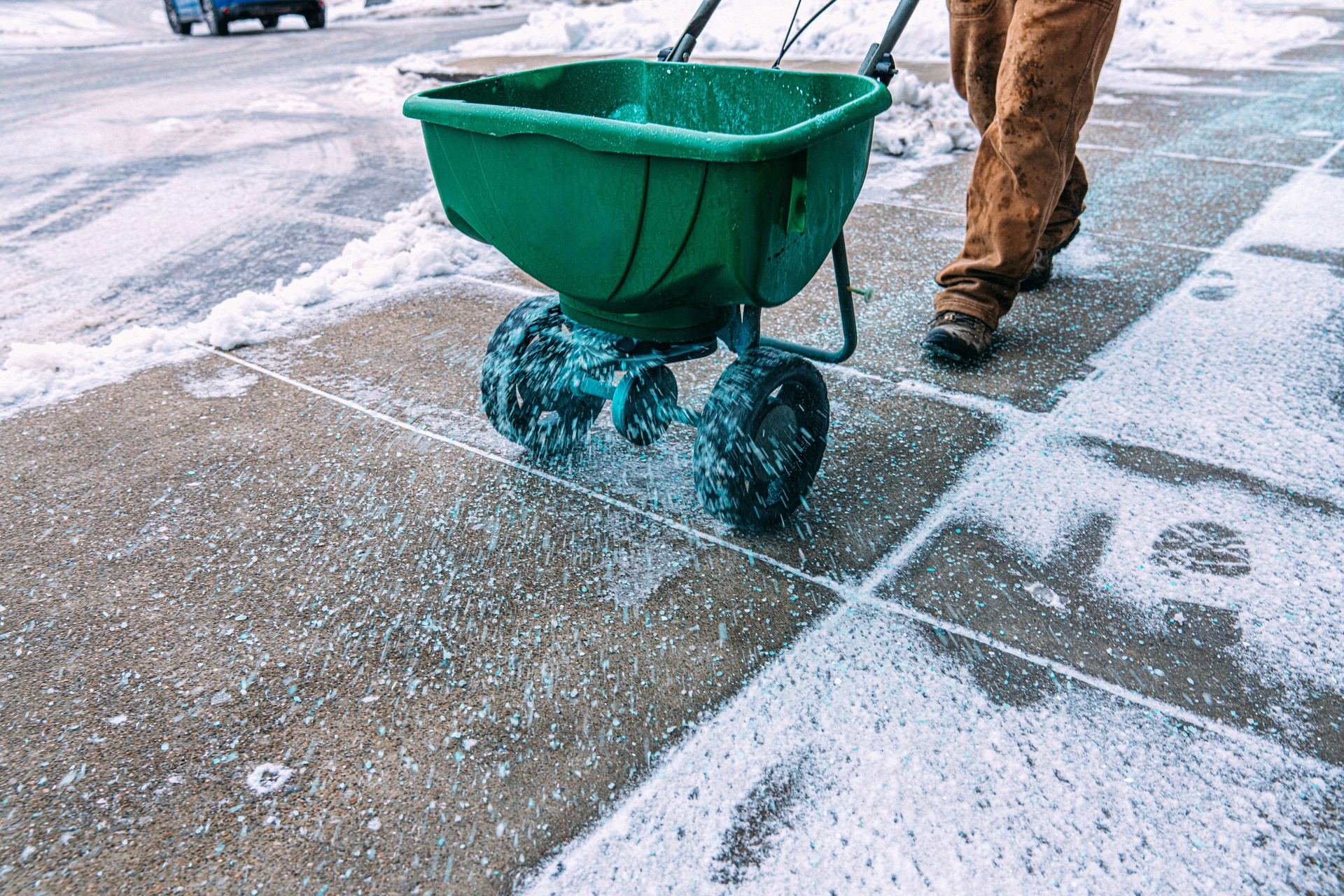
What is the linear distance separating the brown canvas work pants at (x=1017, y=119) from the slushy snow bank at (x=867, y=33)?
5.73 m

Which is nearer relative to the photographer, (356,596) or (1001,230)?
(356,596)

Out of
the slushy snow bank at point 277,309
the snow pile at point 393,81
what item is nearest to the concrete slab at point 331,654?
the slushy snow bank at point 277,309

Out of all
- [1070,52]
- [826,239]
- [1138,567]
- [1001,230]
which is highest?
[1070,52]

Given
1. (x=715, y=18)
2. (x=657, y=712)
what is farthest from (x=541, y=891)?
(x=715, y=18)

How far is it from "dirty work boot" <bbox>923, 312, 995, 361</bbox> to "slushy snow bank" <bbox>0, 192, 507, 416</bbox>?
1.90 meters

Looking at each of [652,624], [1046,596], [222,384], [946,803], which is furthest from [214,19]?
[946,803]

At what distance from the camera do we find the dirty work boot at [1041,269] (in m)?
3.50

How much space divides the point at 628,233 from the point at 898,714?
1025mm

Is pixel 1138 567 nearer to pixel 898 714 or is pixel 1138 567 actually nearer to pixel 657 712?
pixel 898 714

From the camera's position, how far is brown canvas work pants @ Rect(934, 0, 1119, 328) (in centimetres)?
271

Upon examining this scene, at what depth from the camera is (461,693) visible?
1709 millimetres

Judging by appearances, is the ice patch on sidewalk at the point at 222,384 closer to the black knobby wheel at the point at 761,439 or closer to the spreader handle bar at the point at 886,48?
the black knobby wheel at the point at 761,439

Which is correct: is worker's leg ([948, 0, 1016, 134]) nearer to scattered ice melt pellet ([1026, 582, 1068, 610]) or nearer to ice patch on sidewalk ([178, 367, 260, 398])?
scattered ice melt pellet ([1026, 582, 1068, 610])

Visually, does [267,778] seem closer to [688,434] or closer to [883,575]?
[883,575]
